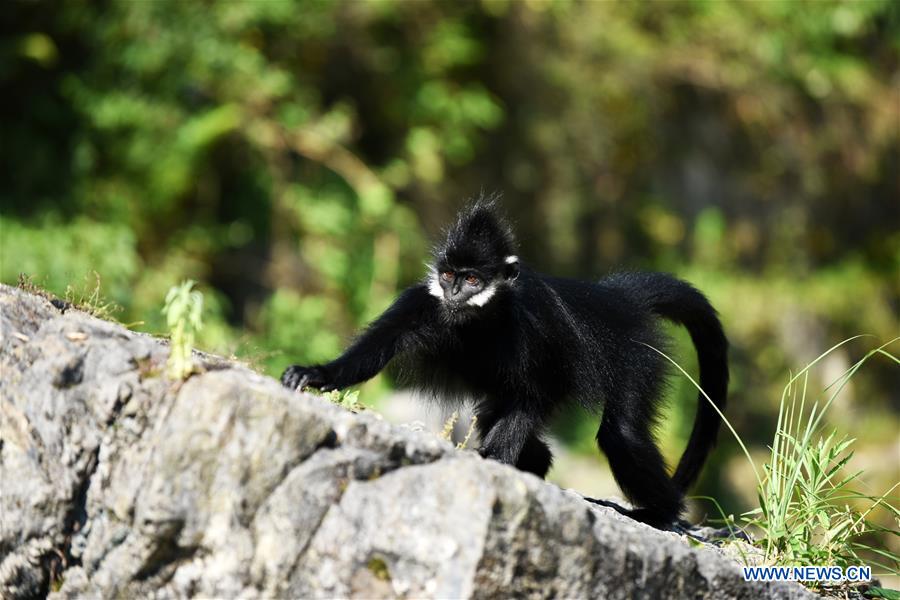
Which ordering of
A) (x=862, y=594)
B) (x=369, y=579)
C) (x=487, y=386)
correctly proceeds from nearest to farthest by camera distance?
(x=369, y=579) → (x=862, y=594) → (x=487, y=386)

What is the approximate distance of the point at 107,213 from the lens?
1143 centimetres

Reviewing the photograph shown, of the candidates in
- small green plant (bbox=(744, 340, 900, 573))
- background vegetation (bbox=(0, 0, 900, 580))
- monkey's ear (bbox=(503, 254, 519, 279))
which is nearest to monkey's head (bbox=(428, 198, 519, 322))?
monkey's ear (bbox=(503, 254, 519, 279))

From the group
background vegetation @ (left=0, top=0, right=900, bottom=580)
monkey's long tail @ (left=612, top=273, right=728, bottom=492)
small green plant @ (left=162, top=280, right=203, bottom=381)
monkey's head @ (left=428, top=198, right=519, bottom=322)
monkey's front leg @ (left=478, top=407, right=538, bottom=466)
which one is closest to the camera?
small green plant @ (left=162, top=280, right=203, bottom=381)

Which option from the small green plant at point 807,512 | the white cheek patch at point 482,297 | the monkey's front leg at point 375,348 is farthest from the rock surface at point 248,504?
the white cheek patch at point 482,297

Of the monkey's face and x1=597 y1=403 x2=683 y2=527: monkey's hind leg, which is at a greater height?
the monkey's face

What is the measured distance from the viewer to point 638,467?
6.01 m

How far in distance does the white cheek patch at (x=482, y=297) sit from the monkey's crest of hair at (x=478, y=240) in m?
0.15

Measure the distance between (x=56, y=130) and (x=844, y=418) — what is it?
10893mm

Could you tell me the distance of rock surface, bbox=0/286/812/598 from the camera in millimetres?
3754

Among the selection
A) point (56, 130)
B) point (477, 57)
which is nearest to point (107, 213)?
point (56, 130)

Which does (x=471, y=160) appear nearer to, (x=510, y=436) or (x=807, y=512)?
(x=510, y=436)

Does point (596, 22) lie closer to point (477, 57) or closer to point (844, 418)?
point (477, 57)

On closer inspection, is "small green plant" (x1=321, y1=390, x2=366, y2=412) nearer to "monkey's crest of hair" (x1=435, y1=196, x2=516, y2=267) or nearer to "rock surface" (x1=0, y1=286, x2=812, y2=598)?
"monkey's crest of hair" (x1=435, y1=196, x2=516, y2=267)

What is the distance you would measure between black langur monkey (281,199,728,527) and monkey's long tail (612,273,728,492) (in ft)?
1.34
